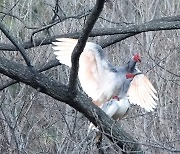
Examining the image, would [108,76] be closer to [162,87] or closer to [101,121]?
[101,121]

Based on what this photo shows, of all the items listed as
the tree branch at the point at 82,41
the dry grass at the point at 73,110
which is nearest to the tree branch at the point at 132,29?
the dry grass at the point at 73,110

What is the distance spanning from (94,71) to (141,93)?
66 centimetres

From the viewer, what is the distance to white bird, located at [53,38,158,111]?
504cm

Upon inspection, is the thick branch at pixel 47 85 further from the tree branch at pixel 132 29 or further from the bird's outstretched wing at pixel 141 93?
the bird's outstretched wing at pixel 141 93

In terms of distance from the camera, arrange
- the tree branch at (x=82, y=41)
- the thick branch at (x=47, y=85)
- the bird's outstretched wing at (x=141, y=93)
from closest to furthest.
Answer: the tree branch at (x=82, y=41) < the thick branch at (x=47, y=85) < the bird's outstretched wing at (x=141, y=93)

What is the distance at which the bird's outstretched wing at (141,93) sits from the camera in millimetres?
5688

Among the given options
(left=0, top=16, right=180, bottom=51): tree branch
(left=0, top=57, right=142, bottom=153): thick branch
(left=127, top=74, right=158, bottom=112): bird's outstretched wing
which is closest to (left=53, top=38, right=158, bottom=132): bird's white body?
(left=127, top=74, right=158, bottom=112): bird's outstretched wing

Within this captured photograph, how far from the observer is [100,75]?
5.33 metres

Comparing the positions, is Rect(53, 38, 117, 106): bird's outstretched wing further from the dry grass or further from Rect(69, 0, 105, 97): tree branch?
Rect(69, 0, 105, 97): tree branch

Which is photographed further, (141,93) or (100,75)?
(141,93)

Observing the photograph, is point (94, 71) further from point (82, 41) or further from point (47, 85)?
point (82, 41)

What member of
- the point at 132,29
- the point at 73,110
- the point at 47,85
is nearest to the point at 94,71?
the point at 132,29

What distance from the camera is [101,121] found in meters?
4.14

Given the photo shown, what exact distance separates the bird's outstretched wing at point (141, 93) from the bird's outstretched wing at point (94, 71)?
35 cm
